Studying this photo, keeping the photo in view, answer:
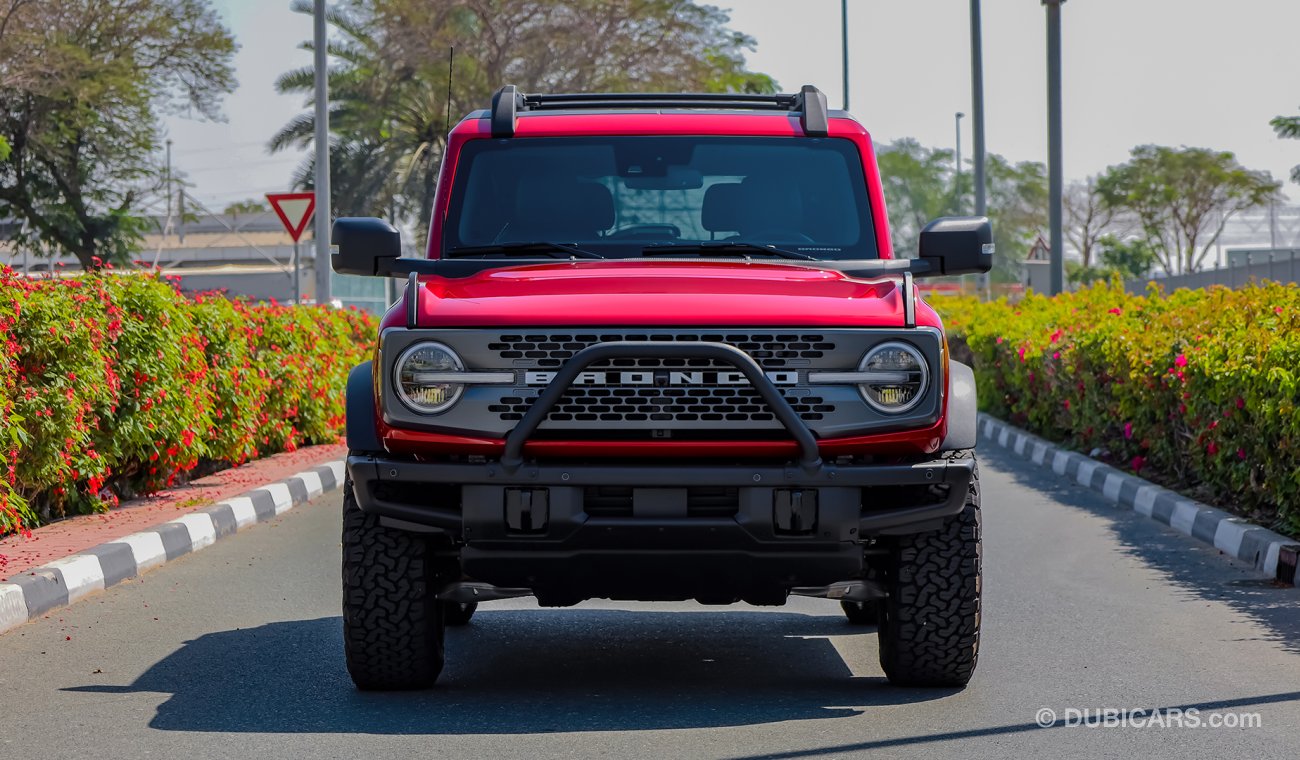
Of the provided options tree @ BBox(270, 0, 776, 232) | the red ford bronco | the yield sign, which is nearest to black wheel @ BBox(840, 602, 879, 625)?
the red ford bronco

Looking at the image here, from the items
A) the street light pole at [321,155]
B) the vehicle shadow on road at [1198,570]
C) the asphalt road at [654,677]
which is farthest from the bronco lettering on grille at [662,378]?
the street light pole at [321,155]

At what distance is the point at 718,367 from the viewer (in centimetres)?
566

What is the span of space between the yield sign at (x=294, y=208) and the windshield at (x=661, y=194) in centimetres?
1379

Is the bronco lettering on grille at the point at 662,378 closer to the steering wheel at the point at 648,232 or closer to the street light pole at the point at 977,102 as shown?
the steering wheel at the point at 648,232

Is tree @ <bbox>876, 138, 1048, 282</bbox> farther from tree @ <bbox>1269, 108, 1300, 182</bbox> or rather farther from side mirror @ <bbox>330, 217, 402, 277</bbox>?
side mirror @ <bbox>330, 217, 402, 277</bbox>

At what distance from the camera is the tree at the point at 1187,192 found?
257 ft

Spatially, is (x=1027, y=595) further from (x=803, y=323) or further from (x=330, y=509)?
(x=330, y=509)

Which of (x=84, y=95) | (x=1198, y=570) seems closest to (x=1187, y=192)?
(x=84, y=95)

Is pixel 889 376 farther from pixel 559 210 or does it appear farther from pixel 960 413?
pixel 559 210

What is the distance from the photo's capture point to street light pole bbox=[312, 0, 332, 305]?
73.5 ft

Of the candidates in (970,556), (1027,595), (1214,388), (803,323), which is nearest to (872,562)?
(970,556)

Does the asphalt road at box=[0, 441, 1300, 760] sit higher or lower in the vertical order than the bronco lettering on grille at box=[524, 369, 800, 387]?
lower

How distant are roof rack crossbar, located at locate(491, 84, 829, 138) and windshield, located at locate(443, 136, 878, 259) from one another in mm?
85

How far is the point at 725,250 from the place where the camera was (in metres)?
6.75
